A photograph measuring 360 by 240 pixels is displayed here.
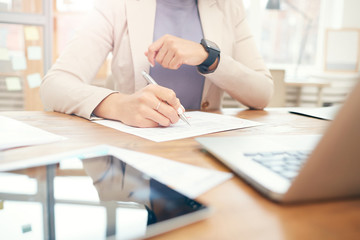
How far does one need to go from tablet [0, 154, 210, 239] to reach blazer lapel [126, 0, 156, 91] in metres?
0.77

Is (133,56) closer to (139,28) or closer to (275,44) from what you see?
(139,28)

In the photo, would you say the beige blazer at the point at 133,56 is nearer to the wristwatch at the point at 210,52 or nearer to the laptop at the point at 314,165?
the wristwatch at the point at 210,52

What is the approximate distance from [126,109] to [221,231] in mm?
533

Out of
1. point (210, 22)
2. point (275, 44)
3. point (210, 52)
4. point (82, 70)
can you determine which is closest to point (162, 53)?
point (210, 52)

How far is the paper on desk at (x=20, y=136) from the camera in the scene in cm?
52

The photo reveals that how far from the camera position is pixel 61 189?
33cm

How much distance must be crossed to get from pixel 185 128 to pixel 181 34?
62cm

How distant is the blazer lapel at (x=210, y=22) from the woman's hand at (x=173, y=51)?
27cm

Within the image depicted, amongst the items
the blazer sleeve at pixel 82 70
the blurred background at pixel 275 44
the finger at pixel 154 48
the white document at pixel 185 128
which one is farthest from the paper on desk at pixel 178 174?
the blurred background at pixel 275 44

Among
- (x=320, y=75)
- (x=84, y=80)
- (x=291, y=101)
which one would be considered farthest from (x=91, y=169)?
(x=320, y=75)

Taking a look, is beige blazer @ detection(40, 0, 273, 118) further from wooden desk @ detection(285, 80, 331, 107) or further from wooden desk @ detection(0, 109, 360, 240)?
wooden desk @ detection(285, 80, 331, 107)

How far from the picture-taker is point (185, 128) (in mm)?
717

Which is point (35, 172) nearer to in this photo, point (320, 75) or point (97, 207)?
point (97, 207)

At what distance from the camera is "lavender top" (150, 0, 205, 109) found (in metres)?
1.17
